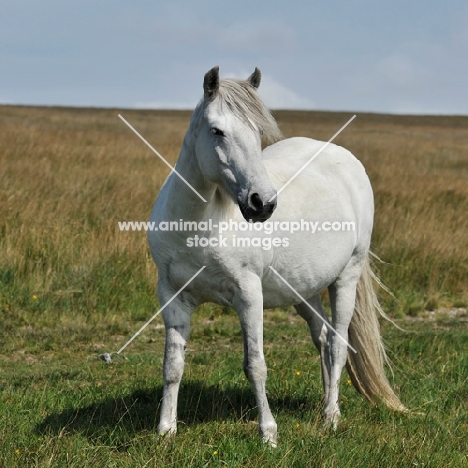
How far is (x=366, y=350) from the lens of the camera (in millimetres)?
5039

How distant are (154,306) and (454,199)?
7112 millimetres

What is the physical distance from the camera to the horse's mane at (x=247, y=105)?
3.42m

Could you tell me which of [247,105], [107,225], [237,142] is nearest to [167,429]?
[237,142]

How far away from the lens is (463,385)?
209 inches

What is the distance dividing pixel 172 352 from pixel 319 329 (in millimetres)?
1484

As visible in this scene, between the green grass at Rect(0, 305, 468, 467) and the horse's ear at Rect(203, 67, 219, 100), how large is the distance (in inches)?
70.2

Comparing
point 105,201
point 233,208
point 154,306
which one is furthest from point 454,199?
point 233,208

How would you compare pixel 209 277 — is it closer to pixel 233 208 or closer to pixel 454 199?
pixel 233 208

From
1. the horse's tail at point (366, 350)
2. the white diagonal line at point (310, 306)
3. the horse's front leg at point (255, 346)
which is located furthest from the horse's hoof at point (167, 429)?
the horse's tail at point (366, 350)

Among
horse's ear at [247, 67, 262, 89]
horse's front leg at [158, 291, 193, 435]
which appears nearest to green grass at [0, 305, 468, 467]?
horse's front leg at [158, 291, 193, 435]

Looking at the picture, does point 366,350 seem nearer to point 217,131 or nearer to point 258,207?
point 258,207

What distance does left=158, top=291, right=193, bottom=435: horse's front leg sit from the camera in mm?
3953

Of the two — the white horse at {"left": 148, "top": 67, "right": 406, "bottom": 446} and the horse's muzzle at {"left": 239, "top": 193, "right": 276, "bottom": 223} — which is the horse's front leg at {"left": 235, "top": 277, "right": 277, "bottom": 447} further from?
the horse's muzzle at {"left": 239, "top": 193, "right": 276, "bottom": 223}

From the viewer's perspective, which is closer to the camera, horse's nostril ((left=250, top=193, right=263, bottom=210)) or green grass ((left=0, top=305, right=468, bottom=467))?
horse's nostril ((left=250, top=193, right=263, bottom=210))
